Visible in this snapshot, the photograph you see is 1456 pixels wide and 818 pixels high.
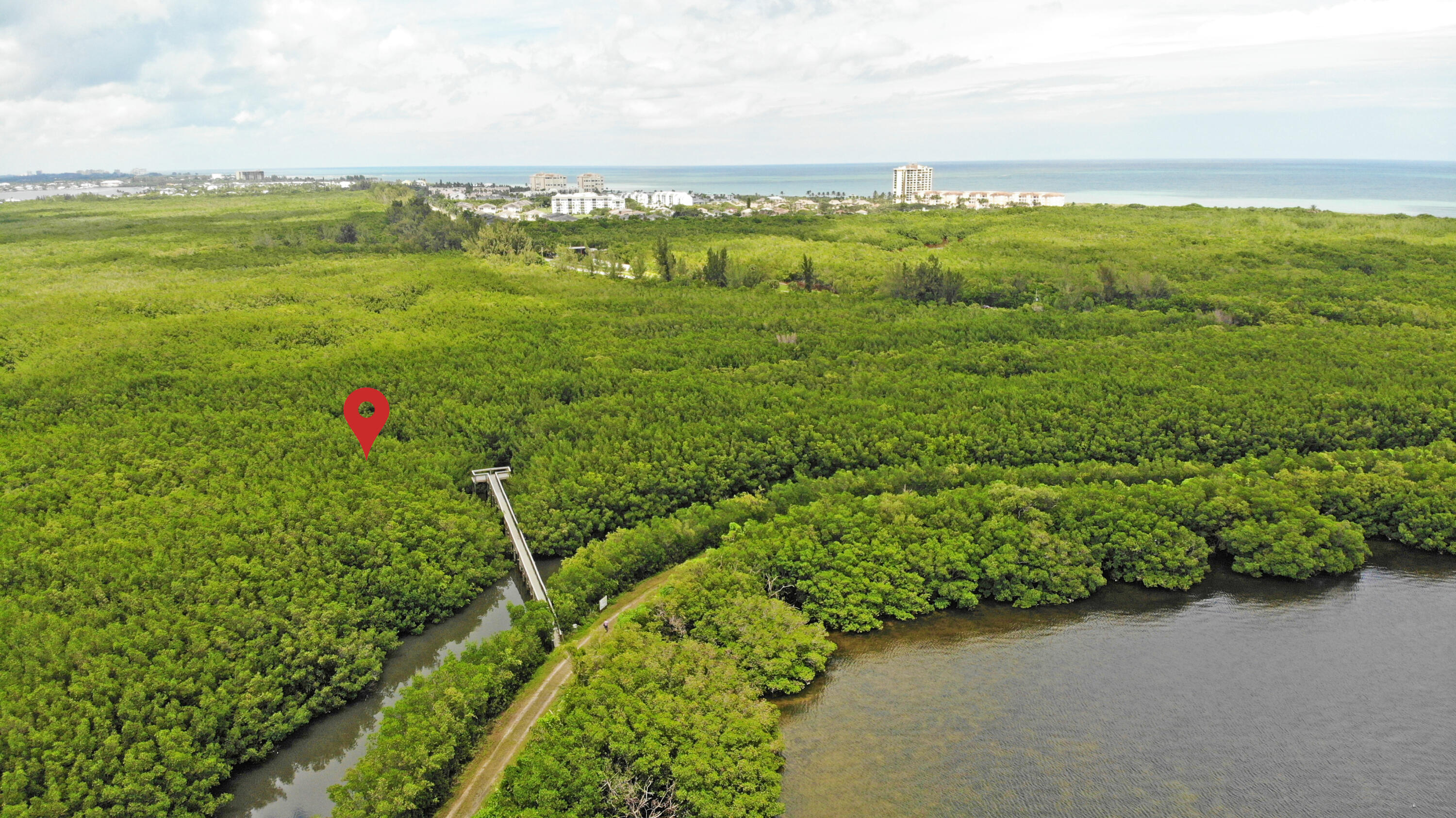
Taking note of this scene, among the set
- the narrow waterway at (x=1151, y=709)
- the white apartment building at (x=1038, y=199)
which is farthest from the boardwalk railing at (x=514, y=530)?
the white apartment building at (x=1038, y=199)

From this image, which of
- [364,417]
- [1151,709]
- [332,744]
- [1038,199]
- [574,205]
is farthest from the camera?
[574,205]

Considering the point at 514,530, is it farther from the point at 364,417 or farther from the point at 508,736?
the point at 508,736

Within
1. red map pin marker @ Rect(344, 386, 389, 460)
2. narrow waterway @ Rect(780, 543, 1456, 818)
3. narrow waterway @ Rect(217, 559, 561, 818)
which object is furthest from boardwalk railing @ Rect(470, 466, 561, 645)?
narrow waterway @ Rect(780, 543, 1456, 818)

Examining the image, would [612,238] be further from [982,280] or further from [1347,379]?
[1347,379]

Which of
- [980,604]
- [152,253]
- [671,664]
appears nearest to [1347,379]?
[980,604]

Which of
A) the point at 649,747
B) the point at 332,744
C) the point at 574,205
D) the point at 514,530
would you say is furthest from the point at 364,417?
the point at 574,205

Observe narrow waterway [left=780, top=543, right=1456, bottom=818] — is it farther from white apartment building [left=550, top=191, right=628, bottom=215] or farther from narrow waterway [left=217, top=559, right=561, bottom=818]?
white apartment building [left=550, top=191, right=628, bottom=215]

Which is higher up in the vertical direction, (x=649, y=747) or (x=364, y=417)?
(x=364, y=417)
